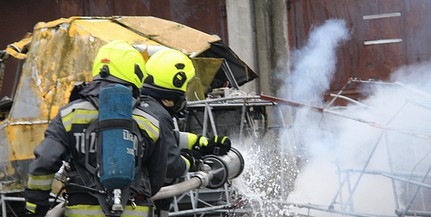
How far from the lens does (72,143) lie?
443 centimetres

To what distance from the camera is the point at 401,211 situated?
570cm

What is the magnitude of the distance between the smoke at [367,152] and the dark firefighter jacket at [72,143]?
196 cm

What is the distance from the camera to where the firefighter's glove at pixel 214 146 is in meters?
5.37

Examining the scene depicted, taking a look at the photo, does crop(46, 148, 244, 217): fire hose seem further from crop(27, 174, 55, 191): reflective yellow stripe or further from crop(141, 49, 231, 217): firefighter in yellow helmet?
crop(27, 174, 55, 191): reflective yellow stripe

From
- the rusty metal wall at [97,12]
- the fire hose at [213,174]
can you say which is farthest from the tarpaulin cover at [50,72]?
the rusty metal wall at [97,12]

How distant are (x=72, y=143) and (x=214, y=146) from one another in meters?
1.23

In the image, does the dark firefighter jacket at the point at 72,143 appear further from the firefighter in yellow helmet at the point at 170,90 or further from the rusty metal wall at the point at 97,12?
the rusty metal wall at the point at 97,12

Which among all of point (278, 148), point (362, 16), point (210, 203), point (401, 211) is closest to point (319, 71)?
point (362, 16)

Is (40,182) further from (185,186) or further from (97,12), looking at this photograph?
(97,12)

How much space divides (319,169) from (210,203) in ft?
3.55

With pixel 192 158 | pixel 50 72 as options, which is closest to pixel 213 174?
pixel 192 158

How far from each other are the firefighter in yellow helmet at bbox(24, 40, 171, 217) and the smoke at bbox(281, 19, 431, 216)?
1976 mm

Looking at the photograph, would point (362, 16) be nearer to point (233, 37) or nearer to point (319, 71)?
point (319, 71)

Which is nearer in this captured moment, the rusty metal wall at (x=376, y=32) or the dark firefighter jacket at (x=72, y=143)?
the dark firefighter jacket at (x=72, y=143)
